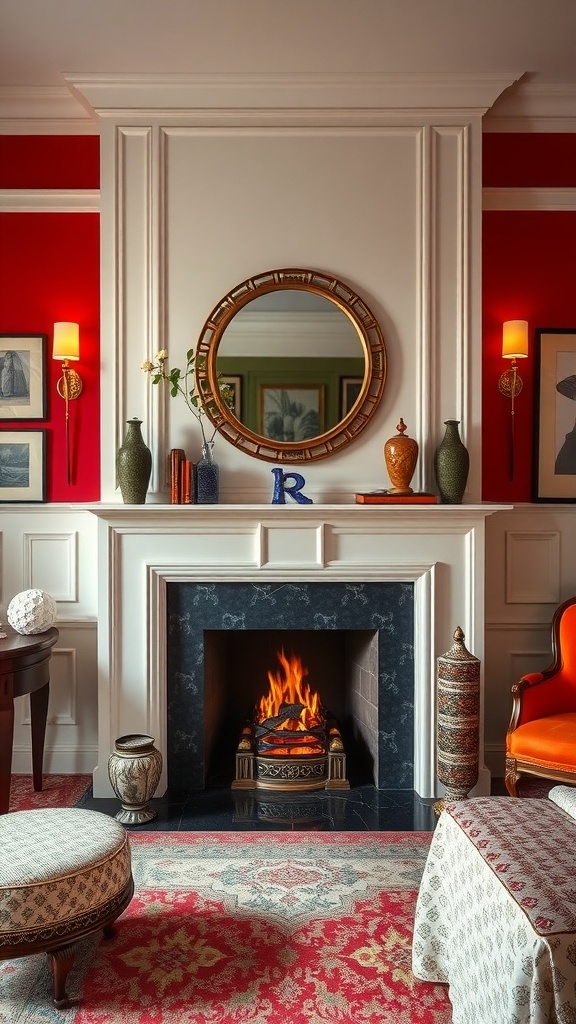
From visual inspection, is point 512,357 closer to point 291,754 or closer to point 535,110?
point 535,110

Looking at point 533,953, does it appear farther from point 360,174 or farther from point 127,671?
point 360,174

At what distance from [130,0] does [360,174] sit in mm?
1256

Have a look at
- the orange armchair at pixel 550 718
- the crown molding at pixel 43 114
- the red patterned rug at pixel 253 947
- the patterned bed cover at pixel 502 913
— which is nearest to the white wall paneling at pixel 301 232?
the crown molding at pixel 43 114

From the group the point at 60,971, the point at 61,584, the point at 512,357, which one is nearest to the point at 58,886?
the point at 60,971

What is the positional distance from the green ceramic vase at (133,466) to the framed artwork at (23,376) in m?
0.68

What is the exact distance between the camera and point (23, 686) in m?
3.34

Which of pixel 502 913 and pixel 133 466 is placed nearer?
pixel 502 913

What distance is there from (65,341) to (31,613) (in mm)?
1337

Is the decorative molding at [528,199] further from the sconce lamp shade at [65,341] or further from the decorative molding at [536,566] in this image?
the sconce lamp shade at [65,341]

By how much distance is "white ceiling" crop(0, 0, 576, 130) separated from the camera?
323 centimetres

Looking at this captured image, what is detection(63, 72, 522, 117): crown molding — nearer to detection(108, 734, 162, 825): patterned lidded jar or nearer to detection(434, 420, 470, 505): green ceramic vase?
detection(434, 420, 470, 505): green ceramic vase

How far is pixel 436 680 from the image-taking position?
3717 mm

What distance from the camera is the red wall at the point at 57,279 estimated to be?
13.1 ft

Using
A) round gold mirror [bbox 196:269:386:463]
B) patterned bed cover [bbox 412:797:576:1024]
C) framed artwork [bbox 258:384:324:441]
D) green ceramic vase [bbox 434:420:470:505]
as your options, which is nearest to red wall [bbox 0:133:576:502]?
green ceramic vase [bbox 434:420:470:505]
